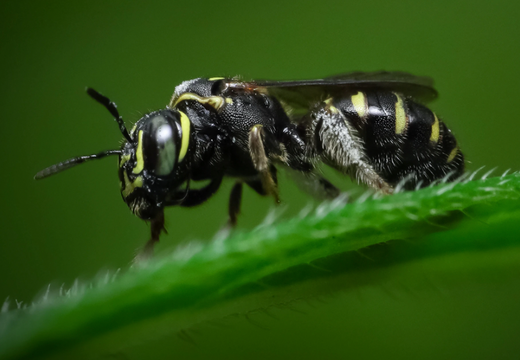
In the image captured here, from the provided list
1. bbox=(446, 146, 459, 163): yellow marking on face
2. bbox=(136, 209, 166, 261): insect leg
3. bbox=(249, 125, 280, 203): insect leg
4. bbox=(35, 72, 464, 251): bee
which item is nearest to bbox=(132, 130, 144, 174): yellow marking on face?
bbox=(35, 72, 464, 251): bee

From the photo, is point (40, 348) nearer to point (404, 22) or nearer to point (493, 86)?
point (493, 86)

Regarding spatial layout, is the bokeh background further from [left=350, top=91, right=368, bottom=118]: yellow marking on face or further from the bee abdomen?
[left=350, top=91, right=368, bottom=118]: yellow marking on face

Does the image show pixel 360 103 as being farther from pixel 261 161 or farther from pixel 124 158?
pixel 124 158

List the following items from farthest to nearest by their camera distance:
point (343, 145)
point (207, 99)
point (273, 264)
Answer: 1. point (207, 99)
2. point (343, 145)
3. point (273, 264)

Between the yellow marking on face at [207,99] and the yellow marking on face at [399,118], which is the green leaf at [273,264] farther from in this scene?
the yellow marking on face at [207,99]

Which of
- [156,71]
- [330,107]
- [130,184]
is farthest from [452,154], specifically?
[156,71]

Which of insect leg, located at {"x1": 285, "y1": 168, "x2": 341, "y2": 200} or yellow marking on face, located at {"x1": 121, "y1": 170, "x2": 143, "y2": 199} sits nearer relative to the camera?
yellow marking on face, located at {"x1": 121, "y1": 170, "x2": 143, "y2": 199}

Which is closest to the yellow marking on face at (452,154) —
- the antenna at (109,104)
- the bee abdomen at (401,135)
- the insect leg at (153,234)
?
the bee abdomen at (401,135)
